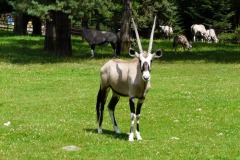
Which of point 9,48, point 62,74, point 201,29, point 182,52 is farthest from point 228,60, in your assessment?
point 201,29

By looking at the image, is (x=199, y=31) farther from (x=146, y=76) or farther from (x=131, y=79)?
(x=146, y=76)

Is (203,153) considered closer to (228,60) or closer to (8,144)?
(8,144)

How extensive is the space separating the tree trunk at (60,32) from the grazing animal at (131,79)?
77.7 ft

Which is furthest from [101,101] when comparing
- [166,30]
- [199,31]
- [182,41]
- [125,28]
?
[166,30]

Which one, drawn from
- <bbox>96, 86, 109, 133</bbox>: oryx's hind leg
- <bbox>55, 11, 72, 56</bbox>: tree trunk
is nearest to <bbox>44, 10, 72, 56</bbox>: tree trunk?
<bbox>55, 11, 72, 56</bbox>: tree trunk

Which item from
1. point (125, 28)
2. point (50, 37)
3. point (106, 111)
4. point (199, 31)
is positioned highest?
point (125, 28)

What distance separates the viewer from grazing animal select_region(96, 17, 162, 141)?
13594 mm

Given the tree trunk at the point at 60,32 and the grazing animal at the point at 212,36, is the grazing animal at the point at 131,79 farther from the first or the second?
the grazing animal at the point at 212,36

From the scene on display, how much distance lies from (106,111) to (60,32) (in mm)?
20038

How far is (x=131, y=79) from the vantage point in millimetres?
14234

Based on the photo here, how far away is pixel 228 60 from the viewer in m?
38.5

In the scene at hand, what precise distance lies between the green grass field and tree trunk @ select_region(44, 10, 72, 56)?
31.8 inches

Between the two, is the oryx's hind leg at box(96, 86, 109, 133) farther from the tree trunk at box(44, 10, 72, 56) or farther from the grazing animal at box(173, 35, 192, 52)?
the grazing animal at box(173, 35, 192, 52)

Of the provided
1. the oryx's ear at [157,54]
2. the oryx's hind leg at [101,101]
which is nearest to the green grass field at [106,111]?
the oryx's hind leg at [101,101]
